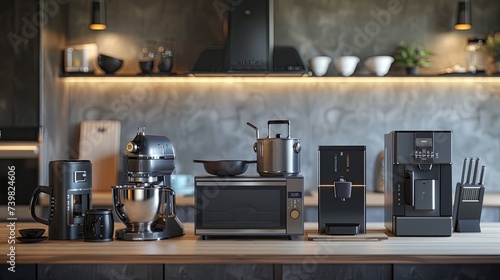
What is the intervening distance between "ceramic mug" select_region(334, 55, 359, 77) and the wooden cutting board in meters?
1.68

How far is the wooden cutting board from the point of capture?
4934mm

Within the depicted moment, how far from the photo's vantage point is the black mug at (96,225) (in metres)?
2.70

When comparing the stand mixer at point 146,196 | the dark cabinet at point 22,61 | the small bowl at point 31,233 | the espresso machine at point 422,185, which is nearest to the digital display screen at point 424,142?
the espresso machine at point 422,185

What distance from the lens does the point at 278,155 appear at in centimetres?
285

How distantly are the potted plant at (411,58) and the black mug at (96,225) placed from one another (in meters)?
2.87

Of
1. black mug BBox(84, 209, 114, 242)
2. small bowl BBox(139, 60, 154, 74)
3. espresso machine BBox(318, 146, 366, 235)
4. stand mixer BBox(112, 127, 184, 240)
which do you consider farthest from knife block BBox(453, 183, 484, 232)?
small bowl BBox(139, 60, 154, 74)

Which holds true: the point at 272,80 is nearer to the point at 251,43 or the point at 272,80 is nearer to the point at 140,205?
the point at 251,43

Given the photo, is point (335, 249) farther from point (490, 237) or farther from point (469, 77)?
point (469, 77)

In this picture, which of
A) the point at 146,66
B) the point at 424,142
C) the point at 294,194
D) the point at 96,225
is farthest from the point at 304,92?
the point at 96,225

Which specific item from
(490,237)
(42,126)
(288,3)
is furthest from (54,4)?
(490,237)

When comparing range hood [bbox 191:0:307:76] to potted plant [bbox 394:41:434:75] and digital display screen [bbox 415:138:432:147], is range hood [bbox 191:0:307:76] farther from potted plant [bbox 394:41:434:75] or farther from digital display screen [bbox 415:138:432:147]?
digital display screen [bbox 415:138:432:147]

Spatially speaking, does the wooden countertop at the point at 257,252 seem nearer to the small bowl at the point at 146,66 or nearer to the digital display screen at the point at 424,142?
the digital display screen at the point at 424,142

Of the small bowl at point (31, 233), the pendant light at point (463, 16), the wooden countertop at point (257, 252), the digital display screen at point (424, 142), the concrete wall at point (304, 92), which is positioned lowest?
the wooden countertop at point (257, 252)

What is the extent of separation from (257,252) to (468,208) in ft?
3.46
